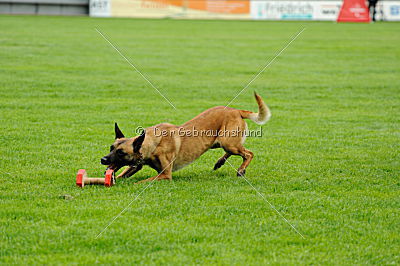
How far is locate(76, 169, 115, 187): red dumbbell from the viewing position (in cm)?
658

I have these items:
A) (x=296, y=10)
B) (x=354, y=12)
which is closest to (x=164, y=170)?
(x=296, y=10)

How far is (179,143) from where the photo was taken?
24.0 feet

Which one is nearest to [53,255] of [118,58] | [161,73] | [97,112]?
[97,112]

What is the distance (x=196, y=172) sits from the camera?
775 cm

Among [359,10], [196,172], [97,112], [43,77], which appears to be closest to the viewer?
[196,172]

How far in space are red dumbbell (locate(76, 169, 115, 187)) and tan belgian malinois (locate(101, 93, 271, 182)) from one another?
0.20 meters

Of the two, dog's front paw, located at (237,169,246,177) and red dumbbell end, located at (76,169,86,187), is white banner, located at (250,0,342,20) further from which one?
red dumbbell end, located at (76,169,86,187)

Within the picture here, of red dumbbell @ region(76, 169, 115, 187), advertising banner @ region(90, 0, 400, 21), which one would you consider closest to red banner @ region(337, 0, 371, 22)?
advertising banner @ region(90, 0, 400, 21)

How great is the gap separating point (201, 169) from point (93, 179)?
177cm

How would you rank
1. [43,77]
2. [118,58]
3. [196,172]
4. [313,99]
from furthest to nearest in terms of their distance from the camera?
[118,58] < [43,77] < [313,99] < [196,172]

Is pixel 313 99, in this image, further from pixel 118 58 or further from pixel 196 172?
pixel 118 58

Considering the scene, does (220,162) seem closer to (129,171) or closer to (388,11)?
(129,171)

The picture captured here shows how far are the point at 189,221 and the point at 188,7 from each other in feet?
131

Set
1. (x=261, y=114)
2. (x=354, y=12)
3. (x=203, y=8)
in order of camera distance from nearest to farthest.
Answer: (x=261, y=114), (x=354, y=12), (x=203, y=8)
